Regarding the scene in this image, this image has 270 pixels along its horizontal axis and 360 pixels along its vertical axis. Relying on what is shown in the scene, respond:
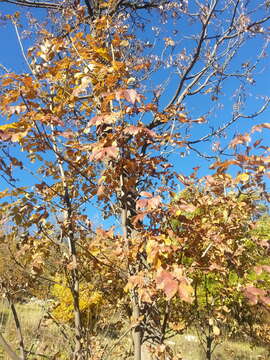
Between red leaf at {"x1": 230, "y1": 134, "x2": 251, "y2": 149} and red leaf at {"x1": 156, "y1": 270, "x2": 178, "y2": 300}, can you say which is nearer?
red leaf at {"x1": 156, "y1": 270, "x2": 178, "y2": 300}

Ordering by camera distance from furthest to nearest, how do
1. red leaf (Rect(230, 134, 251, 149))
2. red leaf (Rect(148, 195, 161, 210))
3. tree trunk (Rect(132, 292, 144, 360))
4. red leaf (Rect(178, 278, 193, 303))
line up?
tree trunk (Rect(132, 292, 144, 360)) → red leaf (Rect(230, 134, 251, 149)) → red leaf (Rect(148, 195, 161, 210)) → red leaf (Rect(178, 278, 193, 303))

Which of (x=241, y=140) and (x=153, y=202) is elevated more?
(x=241, y=140)

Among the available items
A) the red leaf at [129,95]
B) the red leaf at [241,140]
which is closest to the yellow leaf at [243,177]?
the red leaf at [241,140]

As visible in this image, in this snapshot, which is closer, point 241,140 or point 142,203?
point 142,203

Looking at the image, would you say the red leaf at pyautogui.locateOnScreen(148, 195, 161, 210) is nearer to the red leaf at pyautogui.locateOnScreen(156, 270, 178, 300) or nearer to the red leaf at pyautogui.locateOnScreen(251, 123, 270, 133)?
the red leaf at pyautogui.locateOnScreen(156, 270, 178, 300)

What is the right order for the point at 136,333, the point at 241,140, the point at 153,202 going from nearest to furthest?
the point at 153,202 < the point at 241,140 < the point at 136,333

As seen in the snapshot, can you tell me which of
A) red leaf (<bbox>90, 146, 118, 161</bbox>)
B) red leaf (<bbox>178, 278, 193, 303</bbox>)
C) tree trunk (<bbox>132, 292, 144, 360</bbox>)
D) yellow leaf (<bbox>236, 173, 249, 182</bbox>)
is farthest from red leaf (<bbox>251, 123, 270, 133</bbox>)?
tree trunk (<bbox>132, 292, 144, 360</bbox>)

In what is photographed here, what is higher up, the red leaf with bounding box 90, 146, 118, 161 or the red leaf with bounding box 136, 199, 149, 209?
the red leaf with bounding box 90, 146, 118, 161

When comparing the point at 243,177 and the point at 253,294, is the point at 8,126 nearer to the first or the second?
the point at 243,177

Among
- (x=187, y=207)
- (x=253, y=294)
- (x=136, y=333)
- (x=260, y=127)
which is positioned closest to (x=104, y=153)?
(x=187, y=207)

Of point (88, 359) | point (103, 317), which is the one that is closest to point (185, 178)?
point (88, 359)

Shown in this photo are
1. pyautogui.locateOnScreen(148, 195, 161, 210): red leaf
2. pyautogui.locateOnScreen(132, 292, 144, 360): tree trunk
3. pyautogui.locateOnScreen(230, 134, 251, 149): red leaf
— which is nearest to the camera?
pyautogui.locateOnScreen(148, 195, 161, 210): red leaf

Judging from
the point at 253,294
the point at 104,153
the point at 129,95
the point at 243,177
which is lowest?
the point at 253,294

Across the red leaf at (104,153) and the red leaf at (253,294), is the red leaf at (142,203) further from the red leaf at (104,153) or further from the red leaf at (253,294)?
the red leaf at (253,294)
